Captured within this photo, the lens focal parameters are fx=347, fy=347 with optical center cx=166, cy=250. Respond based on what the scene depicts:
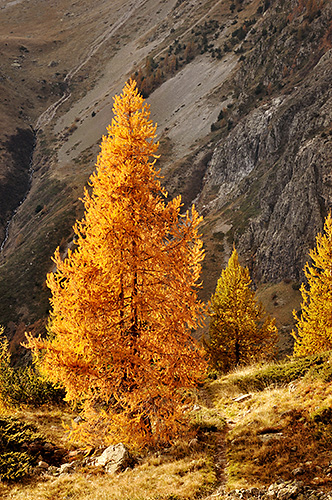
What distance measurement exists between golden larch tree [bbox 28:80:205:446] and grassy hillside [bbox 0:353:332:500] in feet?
3.16

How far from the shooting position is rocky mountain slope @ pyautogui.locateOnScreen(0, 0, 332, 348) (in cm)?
5264

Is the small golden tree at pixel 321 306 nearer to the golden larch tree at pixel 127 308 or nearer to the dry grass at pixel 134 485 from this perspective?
the golden larch tree at pixel 127 308

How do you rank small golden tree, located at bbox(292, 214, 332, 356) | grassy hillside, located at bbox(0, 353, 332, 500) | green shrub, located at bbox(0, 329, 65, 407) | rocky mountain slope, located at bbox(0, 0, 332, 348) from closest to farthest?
1. grassy hillside, located at bbox(0, 353, 332, 500)
2. green shrub, located at bbox(0, 329, 65, 407)
3. small golden tree, located at bbox(292, 214, 332, 356)
4. rocky mountain slope, located at bbox(0, 0, 332, 348)

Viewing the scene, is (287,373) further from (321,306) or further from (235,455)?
(321,306)

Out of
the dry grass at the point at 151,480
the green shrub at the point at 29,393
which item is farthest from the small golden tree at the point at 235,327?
the dry grass at the point at 151,480

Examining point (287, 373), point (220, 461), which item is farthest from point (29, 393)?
point (287, 373)

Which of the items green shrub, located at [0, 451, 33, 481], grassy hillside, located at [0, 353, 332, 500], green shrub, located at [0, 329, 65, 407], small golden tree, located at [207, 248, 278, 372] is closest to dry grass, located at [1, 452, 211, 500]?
grassy hillside, located at [0, 353, 332, 500]

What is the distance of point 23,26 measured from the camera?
633 ft

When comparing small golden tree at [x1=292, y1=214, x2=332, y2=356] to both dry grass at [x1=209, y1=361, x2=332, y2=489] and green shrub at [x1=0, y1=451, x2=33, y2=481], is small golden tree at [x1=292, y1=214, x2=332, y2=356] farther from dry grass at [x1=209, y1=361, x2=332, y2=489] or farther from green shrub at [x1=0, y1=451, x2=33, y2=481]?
green shrub at [x1=0, y1=451, x2=33, y2=481]

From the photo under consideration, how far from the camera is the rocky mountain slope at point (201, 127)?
5264cm

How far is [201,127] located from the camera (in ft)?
301

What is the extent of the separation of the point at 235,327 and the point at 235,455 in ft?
51.0

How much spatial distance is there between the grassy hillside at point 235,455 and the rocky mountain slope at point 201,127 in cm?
3498

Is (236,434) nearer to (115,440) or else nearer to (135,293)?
(115,440)
